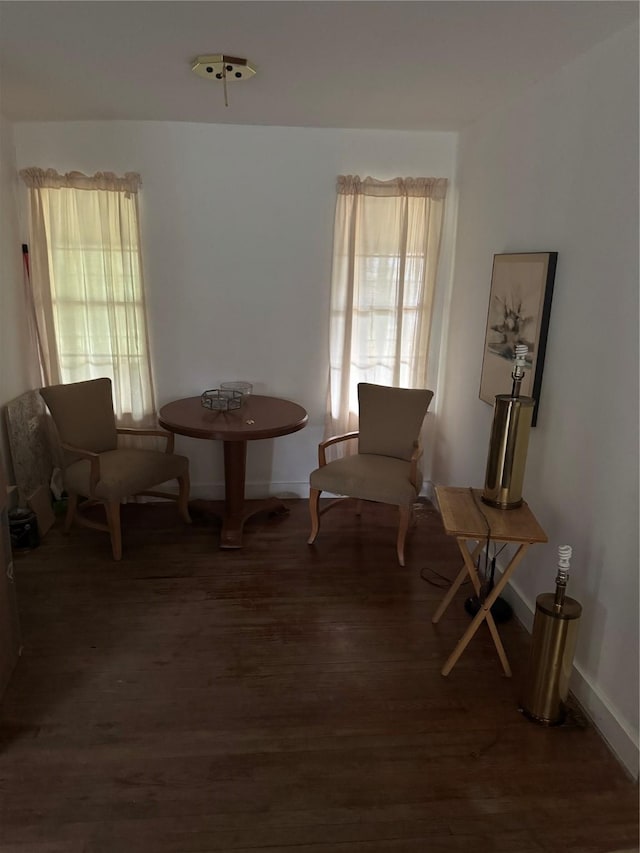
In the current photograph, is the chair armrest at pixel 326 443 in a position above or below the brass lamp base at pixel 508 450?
below

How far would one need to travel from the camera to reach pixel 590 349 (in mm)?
2357

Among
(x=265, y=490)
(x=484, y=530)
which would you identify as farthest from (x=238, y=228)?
(x=484, y=530)

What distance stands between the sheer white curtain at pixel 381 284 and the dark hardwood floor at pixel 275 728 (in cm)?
146

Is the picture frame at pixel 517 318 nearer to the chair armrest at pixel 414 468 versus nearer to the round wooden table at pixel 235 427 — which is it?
the chair armrest at pixel 414 468

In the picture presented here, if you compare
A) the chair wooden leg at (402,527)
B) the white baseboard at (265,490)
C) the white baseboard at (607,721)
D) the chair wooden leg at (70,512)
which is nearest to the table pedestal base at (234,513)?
the white baseboard at (265,490)

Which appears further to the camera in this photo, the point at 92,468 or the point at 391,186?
the point at 391,186

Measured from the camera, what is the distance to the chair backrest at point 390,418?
3824mm

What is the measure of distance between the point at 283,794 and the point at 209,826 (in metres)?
0.26

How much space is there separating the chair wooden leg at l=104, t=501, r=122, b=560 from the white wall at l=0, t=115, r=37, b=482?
713 mm

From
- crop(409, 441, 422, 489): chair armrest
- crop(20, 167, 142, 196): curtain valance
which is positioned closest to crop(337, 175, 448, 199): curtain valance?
crop(20, 167, 142, 196): curtain valance

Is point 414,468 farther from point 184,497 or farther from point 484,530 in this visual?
point 184,497

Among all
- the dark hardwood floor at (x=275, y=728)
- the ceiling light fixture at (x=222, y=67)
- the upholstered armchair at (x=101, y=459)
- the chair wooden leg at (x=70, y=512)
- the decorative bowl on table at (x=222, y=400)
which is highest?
the ceiling light fixture at (x=222, y=67)

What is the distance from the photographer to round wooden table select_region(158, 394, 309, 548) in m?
3.37

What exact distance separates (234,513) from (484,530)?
6.18 feet
